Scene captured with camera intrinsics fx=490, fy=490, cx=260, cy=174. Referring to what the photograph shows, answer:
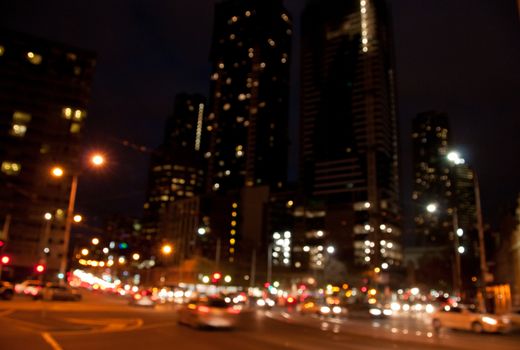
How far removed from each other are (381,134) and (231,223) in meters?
68.8

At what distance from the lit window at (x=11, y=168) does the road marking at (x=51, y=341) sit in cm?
7963

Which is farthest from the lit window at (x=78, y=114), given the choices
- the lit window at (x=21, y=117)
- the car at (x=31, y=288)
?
the car at (x=31, y=288)

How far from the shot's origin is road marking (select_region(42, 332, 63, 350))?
13555 millimetres

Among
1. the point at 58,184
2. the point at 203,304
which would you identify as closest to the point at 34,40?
the point at 58,184

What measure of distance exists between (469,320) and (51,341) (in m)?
21.8

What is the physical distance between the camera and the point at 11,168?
87188 millimetres

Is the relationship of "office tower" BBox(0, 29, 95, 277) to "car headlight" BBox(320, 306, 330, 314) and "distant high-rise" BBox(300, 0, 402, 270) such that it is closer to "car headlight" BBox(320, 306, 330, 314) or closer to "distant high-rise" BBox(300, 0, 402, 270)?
"car headlight" BBox(320, 306, 330, 314)

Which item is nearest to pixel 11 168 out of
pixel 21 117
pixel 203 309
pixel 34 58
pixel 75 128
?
pixel 21 117

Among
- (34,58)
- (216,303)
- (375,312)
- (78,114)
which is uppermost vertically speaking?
(34,58)

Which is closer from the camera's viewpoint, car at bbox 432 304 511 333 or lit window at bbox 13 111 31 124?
car at bbox 432 304 511 333

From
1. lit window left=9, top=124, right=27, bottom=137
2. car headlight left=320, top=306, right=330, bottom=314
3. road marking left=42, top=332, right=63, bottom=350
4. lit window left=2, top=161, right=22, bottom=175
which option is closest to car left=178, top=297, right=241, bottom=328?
road marking left=42, top=332, right=63, bottom=350

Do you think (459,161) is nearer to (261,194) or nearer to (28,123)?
(28,123)

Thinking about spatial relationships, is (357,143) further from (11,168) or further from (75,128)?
(11,168)

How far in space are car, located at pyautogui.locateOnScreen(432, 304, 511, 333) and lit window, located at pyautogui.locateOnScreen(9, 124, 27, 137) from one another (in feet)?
268
